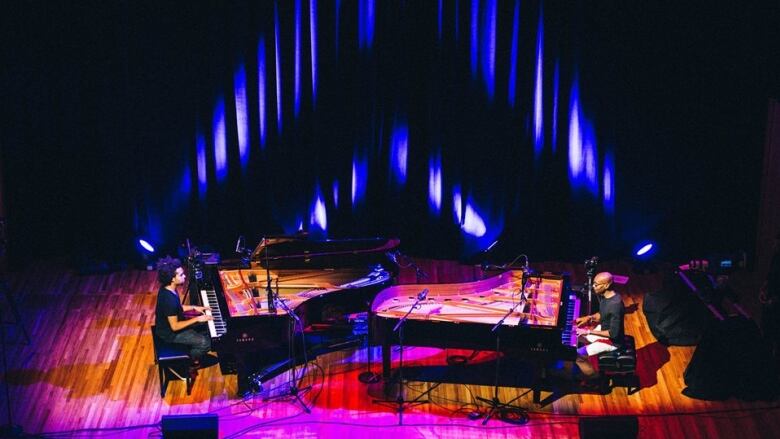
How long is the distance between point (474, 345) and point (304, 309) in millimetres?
1597

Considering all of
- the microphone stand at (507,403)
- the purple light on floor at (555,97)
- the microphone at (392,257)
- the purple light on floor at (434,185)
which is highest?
the purple light on floor at (555,97)

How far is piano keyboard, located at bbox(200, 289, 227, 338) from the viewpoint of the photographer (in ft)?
27.3

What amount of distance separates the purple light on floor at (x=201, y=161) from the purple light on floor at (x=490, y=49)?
3.51 metres

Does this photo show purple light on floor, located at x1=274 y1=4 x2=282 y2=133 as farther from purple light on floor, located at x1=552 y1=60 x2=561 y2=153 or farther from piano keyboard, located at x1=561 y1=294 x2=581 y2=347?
piano keyboard, located at x1=561 y1=294 x2=581 y2=347

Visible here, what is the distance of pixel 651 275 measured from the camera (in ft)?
37.5

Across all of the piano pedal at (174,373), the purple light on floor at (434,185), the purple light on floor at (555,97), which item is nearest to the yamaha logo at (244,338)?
the piano pedal at (174,373)

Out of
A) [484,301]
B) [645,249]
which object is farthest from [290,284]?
[645,249]

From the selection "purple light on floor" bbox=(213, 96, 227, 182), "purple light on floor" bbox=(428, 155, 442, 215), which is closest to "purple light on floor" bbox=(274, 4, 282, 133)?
"purple light on floor" bbox=(213, 96, 227, 182)

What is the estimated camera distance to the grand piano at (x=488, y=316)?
26.1 ft

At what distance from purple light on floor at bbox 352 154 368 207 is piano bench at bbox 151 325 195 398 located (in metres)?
3.67

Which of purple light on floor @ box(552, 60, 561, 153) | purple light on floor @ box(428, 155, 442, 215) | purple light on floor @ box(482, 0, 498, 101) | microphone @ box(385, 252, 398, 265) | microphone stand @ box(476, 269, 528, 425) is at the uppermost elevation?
purple light on floor @ box(482, 0, 498, 101)

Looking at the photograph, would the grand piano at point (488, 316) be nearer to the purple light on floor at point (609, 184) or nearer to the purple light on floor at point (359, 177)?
the purple light on floor at point (609, 184)

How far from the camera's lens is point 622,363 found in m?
8.52

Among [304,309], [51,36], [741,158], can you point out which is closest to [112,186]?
[51,36]
